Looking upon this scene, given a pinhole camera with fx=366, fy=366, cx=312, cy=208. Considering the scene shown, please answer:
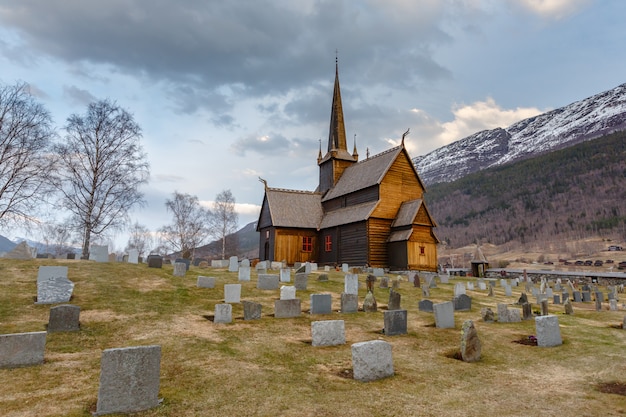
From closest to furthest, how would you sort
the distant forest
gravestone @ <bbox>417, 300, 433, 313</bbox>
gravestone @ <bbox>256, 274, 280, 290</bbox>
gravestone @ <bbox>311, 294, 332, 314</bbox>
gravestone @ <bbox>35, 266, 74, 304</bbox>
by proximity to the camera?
1. gravestone @ <bbox>35, 266, 74, 304</bbox>
2. gravestone @ <bbox>311, 294, 332, 314</bbox>
3. gravestone @ <bbox>417, 300, 433, 313</bbox>
4. gravestone @ <bbox>256, 274, 280, 290</bbox>
5. the distant forest

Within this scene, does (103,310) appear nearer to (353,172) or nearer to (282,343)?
(282,343)

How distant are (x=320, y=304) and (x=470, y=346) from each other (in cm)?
553

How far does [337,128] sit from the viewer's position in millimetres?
44250

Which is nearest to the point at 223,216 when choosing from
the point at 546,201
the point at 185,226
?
the point at 185,226

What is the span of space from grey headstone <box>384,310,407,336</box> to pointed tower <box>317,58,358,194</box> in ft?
100

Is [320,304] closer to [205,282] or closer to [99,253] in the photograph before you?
[205,282]

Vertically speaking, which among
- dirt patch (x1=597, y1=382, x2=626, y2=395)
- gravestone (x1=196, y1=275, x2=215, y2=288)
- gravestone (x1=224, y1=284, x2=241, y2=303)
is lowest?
dirt patch (x1=597, y1=382, x2=626, y2=395)

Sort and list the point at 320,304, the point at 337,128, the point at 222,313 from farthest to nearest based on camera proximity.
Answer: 1. the point at 337,128
2. the point at 320,304
3. the point at 222,313

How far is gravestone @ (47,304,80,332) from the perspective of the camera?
9594 mm

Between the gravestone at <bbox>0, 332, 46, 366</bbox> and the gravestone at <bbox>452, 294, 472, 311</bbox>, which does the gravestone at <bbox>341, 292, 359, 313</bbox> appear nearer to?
the gravestone at <bbox>452, 294, 472, 311</bbox>

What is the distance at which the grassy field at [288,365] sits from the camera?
578 centimetres

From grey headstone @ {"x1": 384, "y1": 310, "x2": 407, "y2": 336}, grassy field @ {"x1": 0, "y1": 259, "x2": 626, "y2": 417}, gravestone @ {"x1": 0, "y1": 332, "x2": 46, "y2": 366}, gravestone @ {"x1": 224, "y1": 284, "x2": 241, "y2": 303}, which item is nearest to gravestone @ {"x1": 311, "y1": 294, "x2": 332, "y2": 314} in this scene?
grassy field @ {"x1": 0, "y1": 259, "x2": 626, "y2": 417}

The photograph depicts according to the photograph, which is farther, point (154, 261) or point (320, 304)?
point (154, 261)

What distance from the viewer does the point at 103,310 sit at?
11.7m
